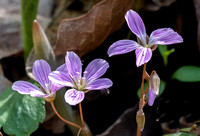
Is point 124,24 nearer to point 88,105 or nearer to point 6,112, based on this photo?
point 88,105

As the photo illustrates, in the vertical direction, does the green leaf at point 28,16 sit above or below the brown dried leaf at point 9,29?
above

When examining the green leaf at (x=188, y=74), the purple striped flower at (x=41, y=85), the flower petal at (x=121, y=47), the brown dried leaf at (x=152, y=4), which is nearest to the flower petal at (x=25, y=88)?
the purple striped flower at (x=41, y=85)

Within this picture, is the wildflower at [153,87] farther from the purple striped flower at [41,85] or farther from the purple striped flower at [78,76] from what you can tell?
the purple striped flower at [41,85]

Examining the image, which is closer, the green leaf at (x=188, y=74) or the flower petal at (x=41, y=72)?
the flower petal at (x=41, y=72)

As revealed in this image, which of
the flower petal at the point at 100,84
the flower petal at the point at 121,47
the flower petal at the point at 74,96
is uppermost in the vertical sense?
the flower petal at the point at 121,47

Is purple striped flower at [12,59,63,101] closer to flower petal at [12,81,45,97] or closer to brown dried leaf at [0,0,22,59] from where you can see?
flower petal at [12,81,45,97]

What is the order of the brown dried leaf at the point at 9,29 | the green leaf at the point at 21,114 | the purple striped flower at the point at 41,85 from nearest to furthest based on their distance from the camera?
the purple striped flower at the point at 41,85, the green leaf at the point at 21,114, the brown dried leaf at the point at 9,29

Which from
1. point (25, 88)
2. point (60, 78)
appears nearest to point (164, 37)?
point (60, 78)
